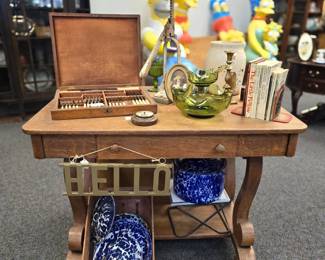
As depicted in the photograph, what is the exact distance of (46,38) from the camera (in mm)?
2873

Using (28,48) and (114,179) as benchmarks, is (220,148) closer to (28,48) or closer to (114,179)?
(114,179)

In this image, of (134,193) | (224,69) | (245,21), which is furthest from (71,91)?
(245,21)

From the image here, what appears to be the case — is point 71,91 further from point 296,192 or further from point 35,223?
point 296,192

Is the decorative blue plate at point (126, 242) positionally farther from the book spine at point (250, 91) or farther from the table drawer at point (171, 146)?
the book spine at point (250, 91)

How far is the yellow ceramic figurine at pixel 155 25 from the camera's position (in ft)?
9.05

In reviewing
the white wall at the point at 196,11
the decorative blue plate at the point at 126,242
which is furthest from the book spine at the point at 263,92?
the white wall at the point at 196,11

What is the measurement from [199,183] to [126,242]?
1.18 ft

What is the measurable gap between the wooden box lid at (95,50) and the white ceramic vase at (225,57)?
31 centimetres

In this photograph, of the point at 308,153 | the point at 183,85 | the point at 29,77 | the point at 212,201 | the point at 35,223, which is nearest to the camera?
the point at 183,85

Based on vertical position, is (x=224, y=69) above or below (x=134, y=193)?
above

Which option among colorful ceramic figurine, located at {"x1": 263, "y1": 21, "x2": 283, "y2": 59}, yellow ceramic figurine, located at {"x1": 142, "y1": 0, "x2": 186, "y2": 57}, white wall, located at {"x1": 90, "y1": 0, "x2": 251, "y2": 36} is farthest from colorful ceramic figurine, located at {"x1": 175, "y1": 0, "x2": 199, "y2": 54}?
colorful ceramic figurine, located at {"x1": 263, "y1": 21, "x2": 283, "y2": 59}

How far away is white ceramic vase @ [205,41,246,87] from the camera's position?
1.20m

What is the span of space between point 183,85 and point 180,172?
38cm

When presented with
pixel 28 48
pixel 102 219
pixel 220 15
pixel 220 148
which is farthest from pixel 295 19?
pixel 102 219
